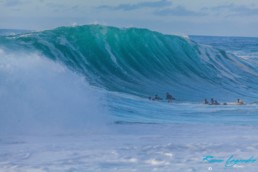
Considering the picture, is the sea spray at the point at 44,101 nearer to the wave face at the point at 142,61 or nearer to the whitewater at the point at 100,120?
the whitewater at the point at 100,120

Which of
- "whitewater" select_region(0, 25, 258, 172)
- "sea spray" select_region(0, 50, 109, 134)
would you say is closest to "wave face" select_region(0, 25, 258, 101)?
"whitewater" select_region(0, 25, 258, 172)

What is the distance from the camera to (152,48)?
79.0 ft

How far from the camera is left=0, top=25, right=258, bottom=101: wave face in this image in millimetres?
A: 19062

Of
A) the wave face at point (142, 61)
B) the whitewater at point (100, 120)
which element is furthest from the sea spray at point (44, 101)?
the wave face at point (142, 61)

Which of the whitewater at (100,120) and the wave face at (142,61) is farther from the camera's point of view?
the wave face at (142,61)

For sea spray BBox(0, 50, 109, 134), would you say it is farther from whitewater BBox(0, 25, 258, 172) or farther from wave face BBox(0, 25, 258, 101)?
wave face BBox(0, 25, 258, 101)

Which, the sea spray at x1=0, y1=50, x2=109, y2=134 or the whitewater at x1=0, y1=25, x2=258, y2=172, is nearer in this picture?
the whitewater at x1=0, y1=25, x2=258, y2=172

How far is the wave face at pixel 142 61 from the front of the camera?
750 inches

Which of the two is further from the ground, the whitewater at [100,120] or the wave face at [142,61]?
the wave face at [142,61]

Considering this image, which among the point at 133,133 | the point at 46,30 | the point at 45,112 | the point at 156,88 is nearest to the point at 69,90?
the point at 45,112

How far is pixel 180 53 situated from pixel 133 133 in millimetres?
16889

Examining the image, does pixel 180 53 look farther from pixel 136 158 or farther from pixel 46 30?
pixel 136 158

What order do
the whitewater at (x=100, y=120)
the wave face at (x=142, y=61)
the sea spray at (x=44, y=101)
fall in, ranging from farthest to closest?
1. the wave face at (x=142, y=61)
2. the sea spray at (x=44, y=101)
3. the whitewater at (x=100, y=120)

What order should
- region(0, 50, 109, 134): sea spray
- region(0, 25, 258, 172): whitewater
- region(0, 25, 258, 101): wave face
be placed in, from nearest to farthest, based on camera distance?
region(0, 25, 258, 172): whitewater, region(0, 50, 109, 134): sea spray, region(0, 25, 258, 101): wave face
